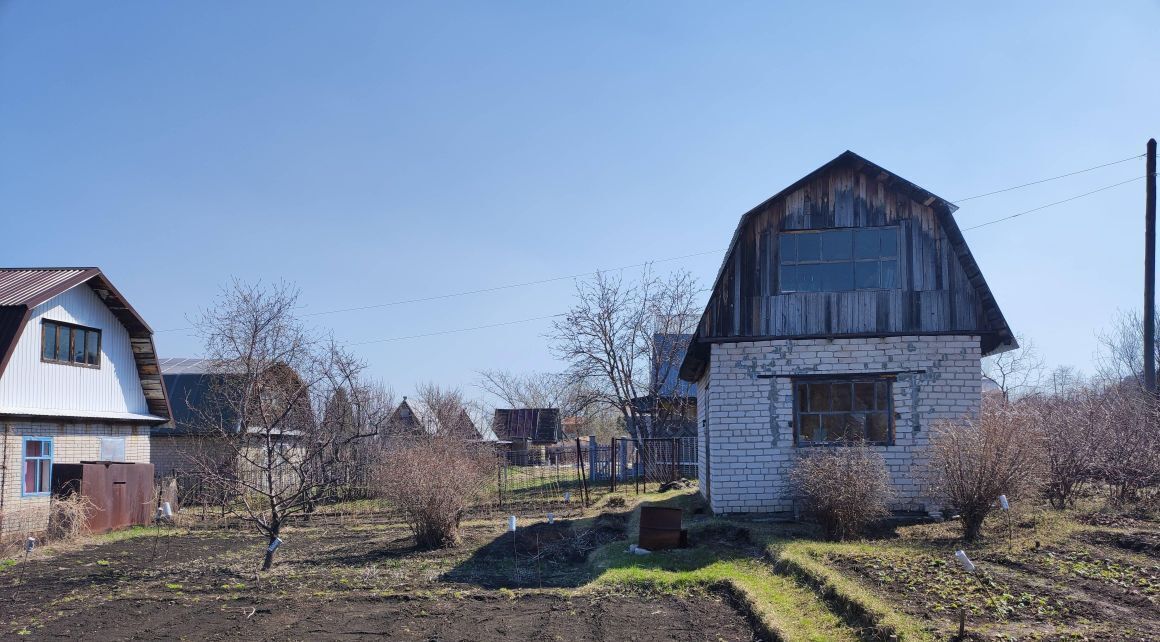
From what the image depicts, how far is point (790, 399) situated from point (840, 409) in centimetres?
89

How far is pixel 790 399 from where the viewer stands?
613 inches

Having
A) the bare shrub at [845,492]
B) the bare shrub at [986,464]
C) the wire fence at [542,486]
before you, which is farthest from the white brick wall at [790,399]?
the wire fence at [542,486]

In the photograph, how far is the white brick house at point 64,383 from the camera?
18.1 metres

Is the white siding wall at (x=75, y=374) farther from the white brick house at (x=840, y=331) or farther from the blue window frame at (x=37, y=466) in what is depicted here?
the white brick house at (x=840, y=331)

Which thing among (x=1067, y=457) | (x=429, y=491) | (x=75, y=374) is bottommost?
(x=429, y=491)

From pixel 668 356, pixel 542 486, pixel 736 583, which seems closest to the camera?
pixel 736 583

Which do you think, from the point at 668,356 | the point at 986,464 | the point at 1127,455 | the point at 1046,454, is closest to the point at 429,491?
the point at 986,464

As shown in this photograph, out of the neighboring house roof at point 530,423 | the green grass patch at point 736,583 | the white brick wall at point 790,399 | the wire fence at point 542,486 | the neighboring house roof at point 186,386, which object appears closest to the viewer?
the green grass patch at point 736,583

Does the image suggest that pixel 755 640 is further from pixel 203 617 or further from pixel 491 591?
pixel 203 617

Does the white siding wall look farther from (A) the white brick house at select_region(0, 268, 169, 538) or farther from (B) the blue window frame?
(B) the blue window frame

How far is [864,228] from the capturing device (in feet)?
51.5

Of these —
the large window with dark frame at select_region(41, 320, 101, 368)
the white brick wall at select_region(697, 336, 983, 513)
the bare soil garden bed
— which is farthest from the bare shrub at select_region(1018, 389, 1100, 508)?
the large window with dark frame at select_region(41, 320, 101, 368)

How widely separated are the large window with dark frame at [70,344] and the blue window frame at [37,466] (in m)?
1.86

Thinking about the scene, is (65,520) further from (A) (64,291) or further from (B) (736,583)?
(B) (736,583)
